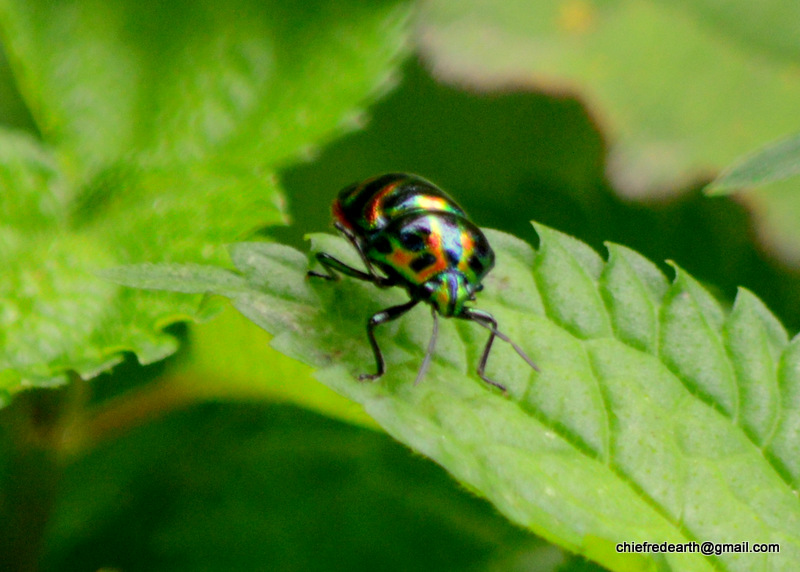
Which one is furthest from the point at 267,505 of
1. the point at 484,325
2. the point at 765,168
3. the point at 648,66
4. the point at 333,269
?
the point at 648,66

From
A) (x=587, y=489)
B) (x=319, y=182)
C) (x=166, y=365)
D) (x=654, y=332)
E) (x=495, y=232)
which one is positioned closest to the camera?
(x=587, y=489)

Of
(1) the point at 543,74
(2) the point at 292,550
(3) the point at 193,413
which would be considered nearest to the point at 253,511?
(2) the point at 292,550

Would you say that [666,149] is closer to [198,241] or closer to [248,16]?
[248,16]

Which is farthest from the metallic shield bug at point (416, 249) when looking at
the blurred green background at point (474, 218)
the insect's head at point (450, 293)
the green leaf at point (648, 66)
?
the green leaf at point (648, 66)

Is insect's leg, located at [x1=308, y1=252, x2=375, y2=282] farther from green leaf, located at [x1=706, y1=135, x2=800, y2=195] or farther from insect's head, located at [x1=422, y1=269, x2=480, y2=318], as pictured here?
green leaf, located at [x1=706, y1=135, x2=800, y2=195]

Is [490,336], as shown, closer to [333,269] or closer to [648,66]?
[333,269]

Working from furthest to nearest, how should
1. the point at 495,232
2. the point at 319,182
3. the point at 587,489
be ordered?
the point at 319,182, the point at 495,232, the point at 587,489
